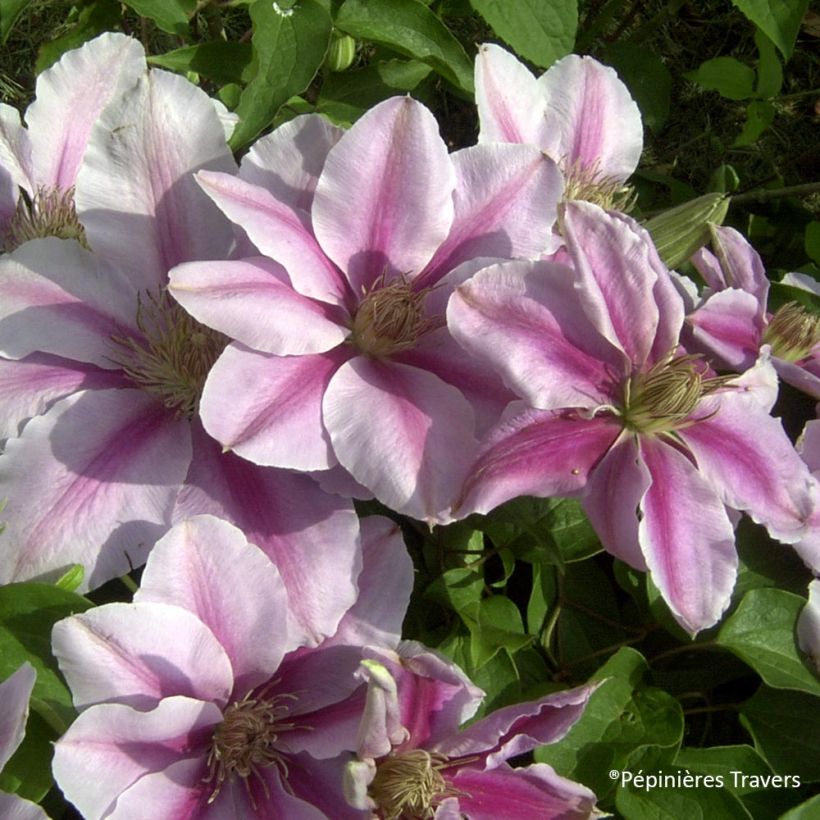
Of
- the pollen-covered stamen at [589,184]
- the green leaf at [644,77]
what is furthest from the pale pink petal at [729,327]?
the green leaf at [644,77]

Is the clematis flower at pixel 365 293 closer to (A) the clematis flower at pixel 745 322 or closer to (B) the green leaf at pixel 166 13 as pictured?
(A) the clematis flower at pixel 745 322

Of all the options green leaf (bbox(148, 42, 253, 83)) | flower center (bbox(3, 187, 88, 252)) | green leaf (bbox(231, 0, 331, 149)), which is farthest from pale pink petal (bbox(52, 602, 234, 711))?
green leaf (bbox(148, 42, 253, 83))

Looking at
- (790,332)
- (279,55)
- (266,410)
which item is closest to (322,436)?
(266,410)

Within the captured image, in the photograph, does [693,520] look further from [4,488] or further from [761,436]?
[4,488]

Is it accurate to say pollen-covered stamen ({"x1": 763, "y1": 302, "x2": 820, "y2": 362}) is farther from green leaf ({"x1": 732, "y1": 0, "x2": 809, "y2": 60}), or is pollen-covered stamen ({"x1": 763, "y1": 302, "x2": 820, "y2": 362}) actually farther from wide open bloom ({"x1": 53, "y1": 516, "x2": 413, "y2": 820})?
wide open bloom ({"x1": 53, "y1": 516, "x2": 413, "y2": 820})

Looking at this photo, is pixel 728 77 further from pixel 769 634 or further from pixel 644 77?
pixel 769 634

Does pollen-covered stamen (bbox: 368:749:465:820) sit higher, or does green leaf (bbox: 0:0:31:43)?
green leaf (bbox: 0:0:31:43)
